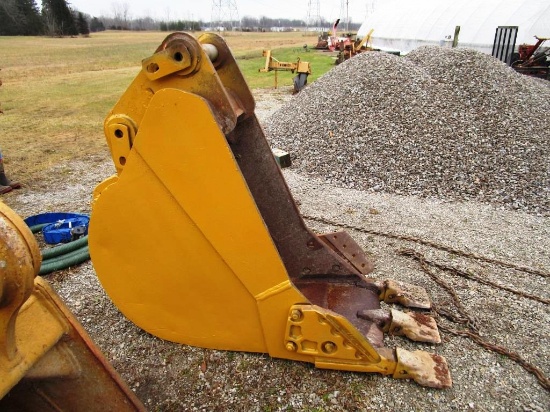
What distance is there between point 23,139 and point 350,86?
8.13 metres

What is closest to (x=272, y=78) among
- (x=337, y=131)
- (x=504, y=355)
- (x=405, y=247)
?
(x=337, y=131)

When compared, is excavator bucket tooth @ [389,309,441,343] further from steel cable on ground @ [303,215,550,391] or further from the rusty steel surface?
the rusty steel surface

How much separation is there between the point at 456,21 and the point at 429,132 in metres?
20.1

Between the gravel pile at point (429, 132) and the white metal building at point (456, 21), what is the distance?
1329cm

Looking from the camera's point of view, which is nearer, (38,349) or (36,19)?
(38,349)

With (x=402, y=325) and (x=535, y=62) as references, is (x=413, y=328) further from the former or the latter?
(x=535, y=62)

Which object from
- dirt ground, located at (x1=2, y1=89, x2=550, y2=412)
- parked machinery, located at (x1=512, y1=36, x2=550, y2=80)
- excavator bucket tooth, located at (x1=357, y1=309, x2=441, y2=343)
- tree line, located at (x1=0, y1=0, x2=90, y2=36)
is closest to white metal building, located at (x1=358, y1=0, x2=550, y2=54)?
parked machinery, located at (x1=512, y1=36, x2=550, y2=80)

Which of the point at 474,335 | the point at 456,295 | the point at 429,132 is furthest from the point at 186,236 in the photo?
the point at 429,132

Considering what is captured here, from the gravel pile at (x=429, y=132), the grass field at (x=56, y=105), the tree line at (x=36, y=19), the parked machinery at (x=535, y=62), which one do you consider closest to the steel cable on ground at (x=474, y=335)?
the gravel pile at (x=429, y=132)

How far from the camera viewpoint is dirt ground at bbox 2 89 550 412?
2.67 metres

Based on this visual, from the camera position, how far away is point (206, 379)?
2799 mm

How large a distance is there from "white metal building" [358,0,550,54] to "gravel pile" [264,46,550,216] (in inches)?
523

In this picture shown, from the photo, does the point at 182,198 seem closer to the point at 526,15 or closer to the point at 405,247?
the point at 405,247

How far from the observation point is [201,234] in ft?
8.04
